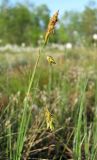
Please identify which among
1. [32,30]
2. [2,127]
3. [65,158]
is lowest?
[65,158]

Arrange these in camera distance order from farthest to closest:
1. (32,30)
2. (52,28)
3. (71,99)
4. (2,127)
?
(32,30), (71,99), (2,127), (52,28)

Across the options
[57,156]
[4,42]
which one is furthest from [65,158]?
[4,42]

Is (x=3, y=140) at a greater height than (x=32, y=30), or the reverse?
(x=32, y=30)

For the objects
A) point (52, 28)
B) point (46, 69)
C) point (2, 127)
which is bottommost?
point (2, 127)

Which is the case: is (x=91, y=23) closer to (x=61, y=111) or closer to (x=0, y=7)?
(x=0, y=7)

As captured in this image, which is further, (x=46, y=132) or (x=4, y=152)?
(x=46, y=132)

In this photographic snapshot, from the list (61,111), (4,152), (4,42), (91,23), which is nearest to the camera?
(4,152)

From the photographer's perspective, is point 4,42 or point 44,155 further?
point 4,42

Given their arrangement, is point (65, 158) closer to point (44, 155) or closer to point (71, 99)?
point (44, 155)

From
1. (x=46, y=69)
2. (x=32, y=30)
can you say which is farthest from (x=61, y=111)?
(x=32, y=30)
